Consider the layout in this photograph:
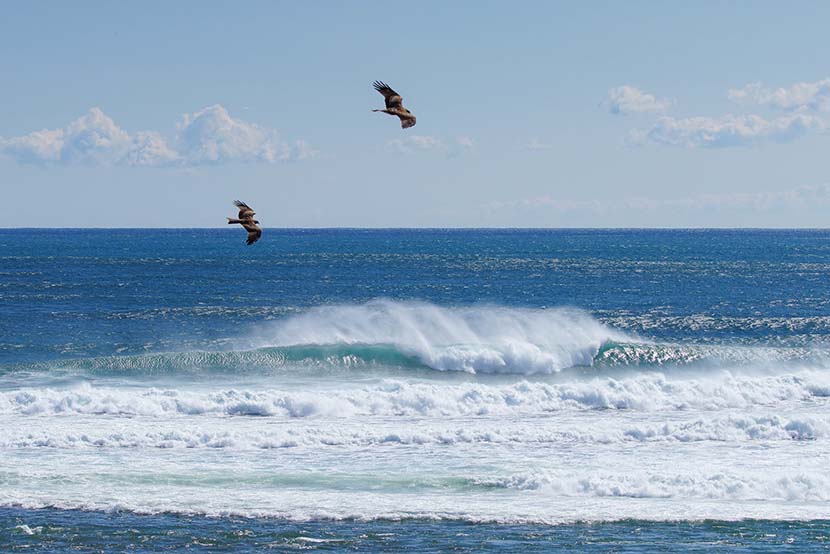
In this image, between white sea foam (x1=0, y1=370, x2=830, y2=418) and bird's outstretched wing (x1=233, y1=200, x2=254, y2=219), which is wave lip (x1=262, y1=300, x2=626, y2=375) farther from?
bird's outstretched wing (x1=233, y1=200, x2=254, y2=219)

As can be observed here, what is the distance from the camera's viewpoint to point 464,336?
1767 inches

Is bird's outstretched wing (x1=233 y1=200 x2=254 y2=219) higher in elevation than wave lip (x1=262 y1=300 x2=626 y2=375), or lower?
higher

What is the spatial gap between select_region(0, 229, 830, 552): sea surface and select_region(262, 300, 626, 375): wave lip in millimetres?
128

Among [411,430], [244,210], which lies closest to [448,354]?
[411,430]

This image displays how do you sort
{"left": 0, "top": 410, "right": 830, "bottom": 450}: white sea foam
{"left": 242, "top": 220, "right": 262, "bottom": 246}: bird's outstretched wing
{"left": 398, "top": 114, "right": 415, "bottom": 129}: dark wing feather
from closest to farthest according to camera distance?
{"left": 398, "top": 114, "right": 415, "bottom": 129}: dark wing feather < {"left": 242, "top": 220, "right": 262, "bottom": 246}: bird's outstretched wing < {"left": 0, "top": 410, "right": 830, "bottom": 450}: white sea foam

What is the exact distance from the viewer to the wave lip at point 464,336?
126ft

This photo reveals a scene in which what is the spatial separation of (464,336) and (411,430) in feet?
59.4

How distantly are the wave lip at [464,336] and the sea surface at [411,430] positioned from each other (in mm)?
128

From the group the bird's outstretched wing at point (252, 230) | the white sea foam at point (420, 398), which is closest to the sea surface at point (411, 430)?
the white sea foam at point (420, 398)

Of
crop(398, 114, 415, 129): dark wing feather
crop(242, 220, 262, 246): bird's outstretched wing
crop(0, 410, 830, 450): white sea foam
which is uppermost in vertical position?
crop(398, 114, 415, 129): dark wing feather

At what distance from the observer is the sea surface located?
764 inches

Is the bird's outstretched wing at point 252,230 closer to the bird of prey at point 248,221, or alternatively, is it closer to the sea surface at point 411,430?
the bird of prey at point 248,221

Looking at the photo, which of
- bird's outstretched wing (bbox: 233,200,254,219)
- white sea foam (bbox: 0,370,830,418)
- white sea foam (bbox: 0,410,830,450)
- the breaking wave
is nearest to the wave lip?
the breaking wave

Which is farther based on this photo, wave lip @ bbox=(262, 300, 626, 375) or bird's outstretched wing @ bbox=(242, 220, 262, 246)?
wave lip @ bbox=(262, 300, 626, 375)
